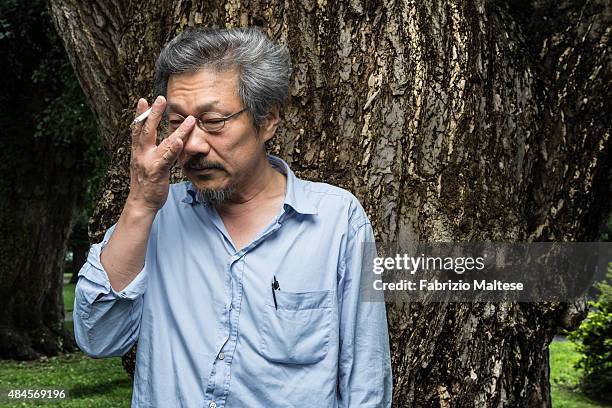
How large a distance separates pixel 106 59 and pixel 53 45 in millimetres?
7990

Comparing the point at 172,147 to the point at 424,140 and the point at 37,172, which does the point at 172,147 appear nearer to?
the point at 424,140

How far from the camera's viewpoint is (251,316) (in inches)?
97.3

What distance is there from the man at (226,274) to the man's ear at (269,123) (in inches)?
0.8

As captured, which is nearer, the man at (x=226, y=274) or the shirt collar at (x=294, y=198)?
the man at (x=226, y=274)

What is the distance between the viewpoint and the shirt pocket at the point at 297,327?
7.99 feet

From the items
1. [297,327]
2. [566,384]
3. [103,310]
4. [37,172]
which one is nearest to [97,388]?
[37,172]

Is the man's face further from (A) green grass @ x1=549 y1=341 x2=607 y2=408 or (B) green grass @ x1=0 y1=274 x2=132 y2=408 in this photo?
(A) green grass @ x1=549 y1=341 x2=607 y2=408

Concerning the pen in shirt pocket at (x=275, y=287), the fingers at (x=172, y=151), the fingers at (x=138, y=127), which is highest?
the fingers at (x=138, y=127)

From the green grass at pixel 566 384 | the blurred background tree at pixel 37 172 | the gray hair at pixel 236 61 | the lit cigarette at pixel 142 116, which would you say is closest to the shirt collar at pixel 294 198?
the gray hair at pixel 236 61

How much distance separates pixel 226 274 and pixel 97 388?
972cm

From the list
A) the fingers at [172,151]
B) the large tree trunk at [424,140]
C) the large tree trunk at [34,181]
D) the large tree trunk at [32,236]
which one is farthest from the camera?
the large tree trunk at [32,236]

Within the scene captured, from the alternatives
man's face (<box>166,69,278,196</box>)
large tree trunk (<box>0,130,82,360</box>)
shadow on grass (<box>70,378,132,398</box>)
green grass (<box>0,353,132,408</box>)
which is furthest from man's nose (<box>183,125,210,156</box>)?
large tree trunk (<box>0,130,82,360</box>)

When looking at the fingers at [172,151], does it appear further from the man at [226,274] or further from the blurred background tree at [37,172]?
the blurred background tree at [37,172]

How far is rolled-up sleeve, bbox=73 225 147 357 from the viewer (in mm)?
2406
